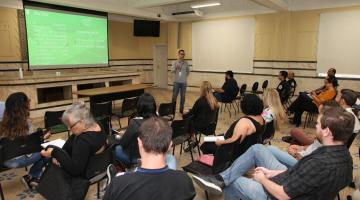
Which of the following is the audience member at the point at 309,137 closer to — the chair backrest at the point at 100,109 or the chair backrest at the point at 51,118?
the chair backrest at the point at 100,109

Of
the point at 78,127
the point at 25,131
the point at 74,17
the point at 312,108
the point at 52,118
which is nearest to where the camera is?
the point at 78,127

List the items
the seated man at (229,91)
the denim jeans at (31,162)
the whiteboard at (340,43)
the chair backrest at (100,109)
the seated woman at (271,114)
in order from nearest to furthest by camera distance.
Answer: the denim jeans at (31,162)
the seated woman at (271,114)
the chair backrest at (100,109)
the seated man at (229,91)
the whiteboard at (340,43)

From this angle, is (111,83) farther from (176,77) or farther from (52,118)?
(52,118)

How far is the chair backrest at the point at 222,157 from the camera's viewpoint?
94.1 inches

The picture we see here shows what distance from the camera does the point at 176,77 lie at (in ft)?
22.8

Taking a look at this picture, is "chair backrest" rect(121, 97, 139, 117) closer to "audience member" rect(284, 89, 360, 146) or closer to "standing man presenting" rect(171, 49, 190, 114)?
"standing man presenting" rect(171, 49, 190, 114)

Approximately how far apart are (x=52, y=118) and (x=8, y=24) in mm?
4923

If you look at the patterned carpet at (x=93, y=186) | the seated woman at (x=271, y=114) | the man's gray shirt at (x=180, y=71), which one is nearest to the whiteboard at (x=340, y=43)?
the patterned carpet at (x=93, y=186)

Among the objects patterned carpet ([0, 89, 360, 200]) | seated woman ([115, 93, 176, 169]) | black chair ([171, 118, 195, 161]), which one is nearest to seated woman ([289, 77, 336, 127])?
patterned carpet ([0, 89, 360, 200])

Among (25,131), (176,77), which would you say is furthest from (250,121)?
(176,77)

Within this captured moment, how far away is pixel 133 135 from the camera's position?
2.60 metres

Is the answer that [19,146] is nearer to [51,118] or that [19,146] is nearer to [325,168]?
[51,118]

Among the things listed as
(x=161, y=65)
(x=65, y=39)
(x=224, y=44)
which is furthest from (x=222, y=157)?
(x=161, y=65)

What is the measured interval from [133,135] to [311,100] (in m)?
4.50
